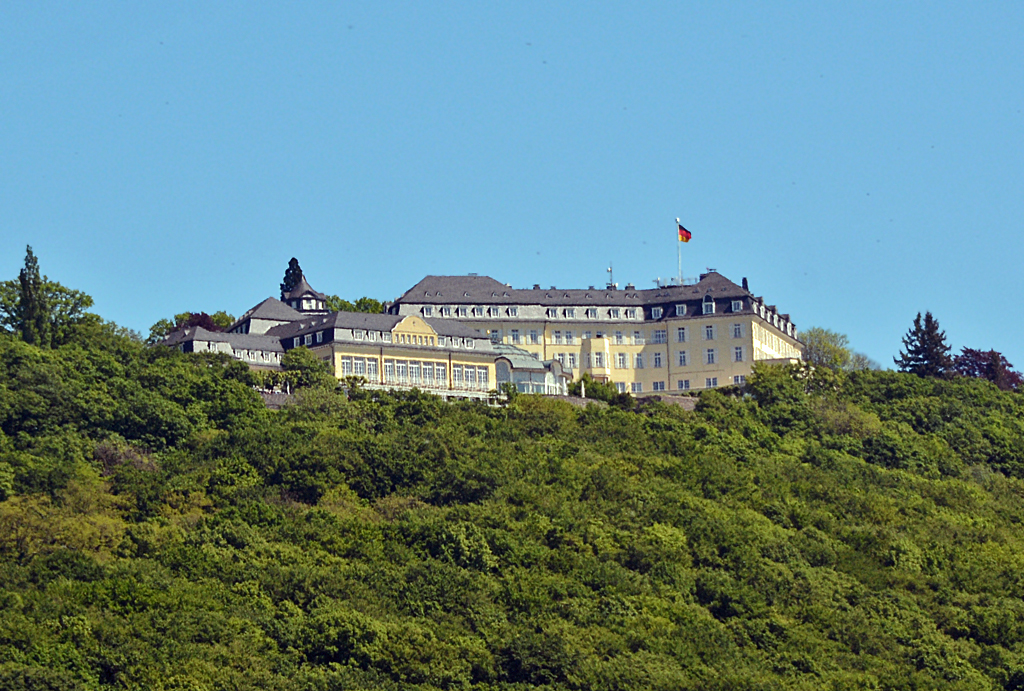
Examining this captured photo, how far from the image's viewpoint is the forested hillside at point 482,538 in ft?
226

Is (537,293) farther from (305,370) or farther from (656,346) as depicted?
(305,370)

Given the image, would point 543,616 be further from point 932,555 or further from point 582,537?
point 932,555

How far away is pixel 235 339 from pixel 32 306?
1331 centimetres

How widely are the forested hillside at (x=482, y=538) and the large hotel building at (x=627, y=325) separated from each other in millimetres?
12558

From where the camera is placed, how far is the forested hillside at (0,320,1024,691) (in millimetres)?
69000

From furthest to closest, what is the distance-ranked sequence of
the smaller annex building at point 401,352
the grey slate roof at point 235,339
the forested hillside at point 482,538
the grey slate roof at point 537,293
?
the grey slate roof at point 537,293, the grey slate roof at point 235,339, the smaller annex building at point 401,352, the forested hillside at point 482,538

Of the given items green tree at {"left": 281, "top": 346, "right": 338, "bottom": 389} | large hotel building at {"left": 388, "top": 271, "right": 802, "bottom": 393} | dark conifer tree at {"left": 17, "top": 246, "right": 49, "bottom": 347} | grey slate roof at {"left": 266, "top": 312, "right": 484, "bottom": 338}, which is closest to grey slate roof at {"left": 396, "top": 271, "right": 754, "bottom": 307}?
large hotel building at {"left": 388, "top": 271, "right": 802, "bottom": 393}

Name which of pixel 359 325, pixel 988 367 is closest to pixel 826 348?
pixel 988 367

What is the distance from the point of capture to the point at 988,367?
130 m

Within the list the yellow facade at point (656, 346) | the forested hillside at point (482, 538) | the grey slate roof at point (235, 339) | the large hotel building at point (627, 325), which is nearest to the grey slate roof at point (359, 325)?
the grey slate roof at point (235, 339)

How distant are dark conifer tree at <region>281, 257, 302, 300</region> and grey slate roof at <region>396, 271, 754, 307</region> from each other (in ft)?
55.9

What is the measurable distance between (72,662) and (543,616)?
1810cm

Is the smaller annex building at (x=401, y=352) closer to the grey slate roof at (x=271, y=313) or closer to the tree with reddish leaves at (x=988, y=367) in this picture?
the grey slate roof at (x=271, y=313)

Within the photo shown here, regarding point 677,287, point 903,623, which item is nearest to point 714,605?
point 903,623
